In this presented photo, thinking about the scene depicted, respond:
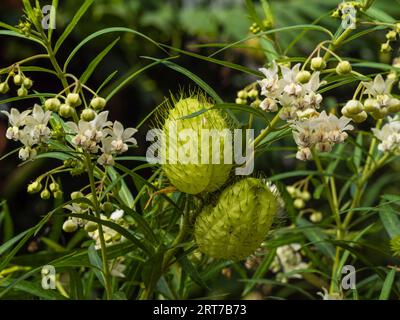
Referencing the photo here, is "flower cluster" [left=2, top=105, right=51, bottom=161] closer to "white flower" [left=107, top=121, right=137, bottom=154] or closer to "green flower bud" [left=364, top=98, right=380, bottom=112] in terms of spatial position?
"white flower" [left=107, top=121, right=137, bottom=154]

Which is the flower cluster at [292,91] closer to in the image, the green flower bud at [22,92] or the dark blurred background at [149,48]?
the green flower bud at [22,92]

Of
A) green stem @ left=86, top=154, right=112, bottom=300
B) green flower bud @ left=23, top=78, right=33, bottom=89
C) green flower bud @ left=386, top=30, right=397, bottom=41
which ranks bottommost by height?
green stem @ left=86, top=154, right=112, bottom=300

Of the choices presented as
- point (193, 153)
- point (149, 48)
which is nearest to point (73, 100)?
point (193, 153)

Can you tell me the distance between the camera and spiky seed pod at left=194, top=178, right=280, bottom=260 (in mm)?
709

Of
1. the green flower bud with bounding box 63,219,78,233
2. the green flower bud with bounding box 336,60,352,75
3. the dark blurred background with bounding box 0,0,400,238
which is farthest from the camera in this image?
the dark blurred background with bounding box 0,0,400,238

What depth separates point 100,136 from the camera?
69 centimetres

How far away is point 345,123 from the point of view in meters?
0.70

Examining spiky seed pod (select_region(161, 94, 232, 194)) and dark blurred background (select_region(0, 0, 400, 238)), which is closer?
spiky seed pod (select_region(161, 94, 232, 194))

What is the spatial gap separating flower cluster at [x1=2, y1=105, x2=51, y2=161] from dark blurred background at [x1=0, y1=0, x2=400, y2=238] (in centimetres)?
144

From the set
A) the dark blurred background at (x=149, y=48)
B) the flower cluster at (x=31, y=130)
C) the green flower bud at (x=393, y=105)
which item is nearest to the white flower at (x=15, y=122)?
the flower cluster at (x=31, y=130)

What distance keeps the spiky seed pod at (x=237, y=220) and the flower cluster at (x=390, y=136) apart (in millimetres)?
206

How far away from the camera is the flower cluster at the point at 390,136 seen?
87 centimetres

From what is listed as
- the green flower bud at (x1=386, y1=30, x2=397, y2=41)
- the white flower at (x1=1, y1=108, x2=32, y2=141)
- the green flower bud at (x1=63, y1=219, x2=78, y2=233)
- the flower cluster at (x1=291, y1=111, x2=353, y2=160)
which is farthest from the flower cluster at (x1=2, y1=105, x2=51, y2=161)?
the green flower bud at (x1=386, y1=30, x2=397, y2=41)

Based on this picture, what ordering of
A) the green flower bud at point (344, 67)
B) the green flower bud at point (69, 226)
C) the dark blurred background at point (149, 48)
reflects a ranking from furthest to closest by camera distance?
1. the dark blurred background at point (149, 48)
2. the green flower bud at point (69, 226)
3. the green flower bud at point (344, 67)
